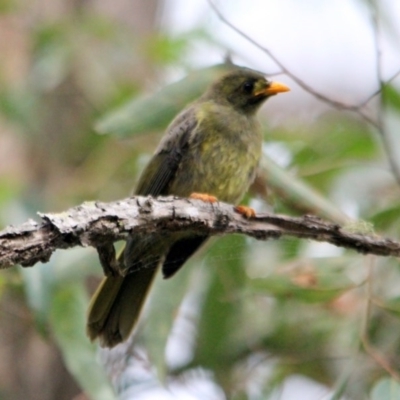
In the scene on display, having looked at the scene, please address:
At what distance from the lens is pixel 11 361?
6156 millimetres

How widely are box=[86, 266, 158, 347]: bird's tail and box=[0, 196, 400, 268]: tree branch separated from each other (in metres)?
0.96

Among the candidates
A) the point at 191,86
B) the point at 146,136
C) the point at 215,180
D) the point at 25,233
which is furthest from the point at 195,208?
the point at 146,136

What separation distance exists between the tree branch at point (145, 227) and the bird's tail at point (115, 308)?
0.96 metres

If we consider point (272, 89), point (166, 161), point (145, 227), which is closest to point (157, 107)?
point (166, 161)

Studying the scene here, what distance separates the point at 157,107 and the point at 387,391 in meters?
2.02

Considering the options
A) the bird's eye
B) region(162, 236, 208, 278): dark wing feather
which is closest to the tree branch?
region(162, 236, 208, 278): dark wing feather

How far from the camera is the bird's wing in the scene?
4.66m

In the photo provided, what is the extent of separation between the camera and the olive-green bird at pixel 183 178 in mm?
4332

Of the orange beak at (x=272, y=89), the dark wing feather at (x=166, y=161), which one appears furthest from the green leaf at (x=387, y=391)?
the orange beak at (x=272, y=89)

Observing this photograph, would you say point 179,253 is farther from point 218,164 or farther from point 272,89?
point 272,89

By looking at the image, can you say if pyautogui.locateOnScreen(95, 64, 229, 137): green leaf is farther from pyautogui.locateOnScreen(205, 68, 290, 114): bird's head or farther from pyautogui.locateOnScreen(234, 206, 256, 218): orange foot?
pyautogui.locateOnScreen(234, 206, 256, 218): orange foot

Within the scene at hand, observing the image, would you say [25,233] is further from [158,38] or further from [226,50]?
[158,38]

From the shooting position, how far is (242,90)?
521cm

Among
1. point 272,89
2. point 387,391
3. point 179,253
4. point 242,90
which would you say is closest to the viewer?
point 387,391
